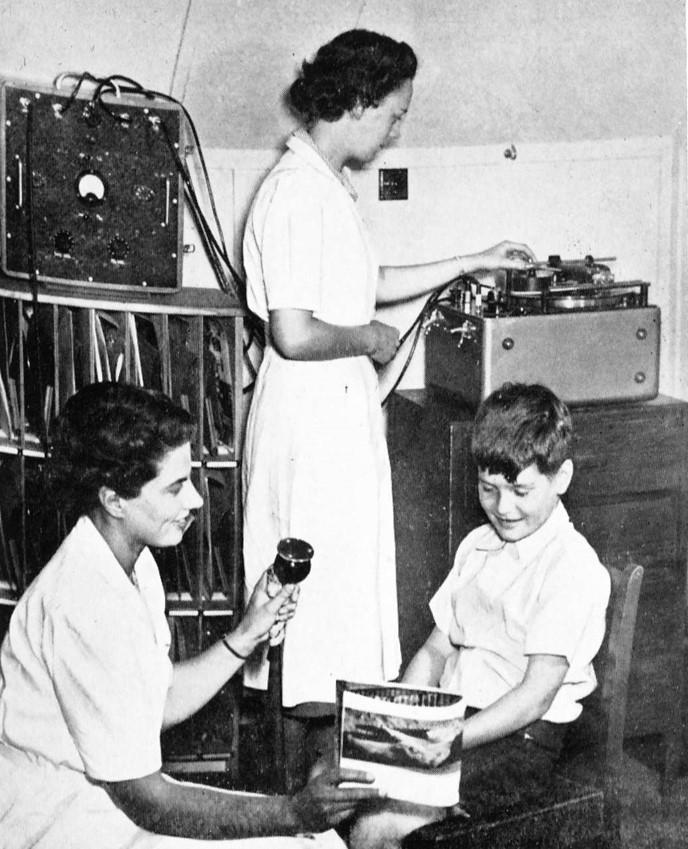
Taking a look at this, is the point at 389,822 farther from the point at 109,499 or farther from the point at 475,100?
the point at 475,100

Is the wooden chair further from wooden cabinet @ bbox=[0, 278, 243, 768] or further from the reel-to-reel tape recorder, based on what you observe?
wooden cabinet @ bbox=[0, 278, 243, 768]

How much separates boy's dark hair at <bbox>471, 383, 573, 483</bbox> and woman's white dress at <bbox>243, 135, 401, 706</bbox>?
0.42m

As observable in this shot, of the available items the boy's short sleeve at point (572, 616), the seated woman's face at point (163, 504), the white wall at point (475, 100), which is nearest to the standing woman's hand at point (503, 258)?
the white wall at point (475, 100)

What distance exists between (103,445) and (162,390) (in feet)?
2.97

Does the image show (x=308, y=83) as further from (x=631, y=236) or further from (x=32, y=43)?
(x=631, y=236)

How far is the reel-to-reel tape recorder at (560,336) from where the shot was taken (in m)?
2.76

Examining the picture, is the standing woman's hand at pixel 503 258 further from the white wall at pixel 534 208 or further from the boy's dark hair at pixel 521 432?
the boy's dark hair at pixel 521 432

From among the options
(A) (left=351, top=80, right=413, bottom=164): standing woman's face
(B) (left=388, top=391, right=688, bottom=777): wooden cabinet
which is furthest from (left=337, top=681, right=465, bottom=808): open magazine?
(A) (left=351, top=80, right=413, bottom=164): standing woman's face

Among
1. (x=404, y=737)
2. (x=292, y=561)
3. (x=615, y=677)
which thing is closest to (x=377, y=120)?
(x=292, y=561)

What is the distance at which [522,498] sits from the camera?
2248mm

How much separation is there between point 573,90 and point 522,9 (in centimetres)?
28

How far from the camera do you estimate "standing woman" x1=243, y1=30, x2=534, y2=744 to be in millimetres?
2531

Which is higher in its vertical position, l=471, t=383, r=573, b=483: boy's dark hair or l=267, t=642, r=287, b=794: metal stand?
l=471, t=383, r=573, b=483: boy's dark hair

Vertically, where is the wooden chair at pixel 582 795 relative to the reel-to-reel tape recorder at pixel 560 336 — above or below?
below
